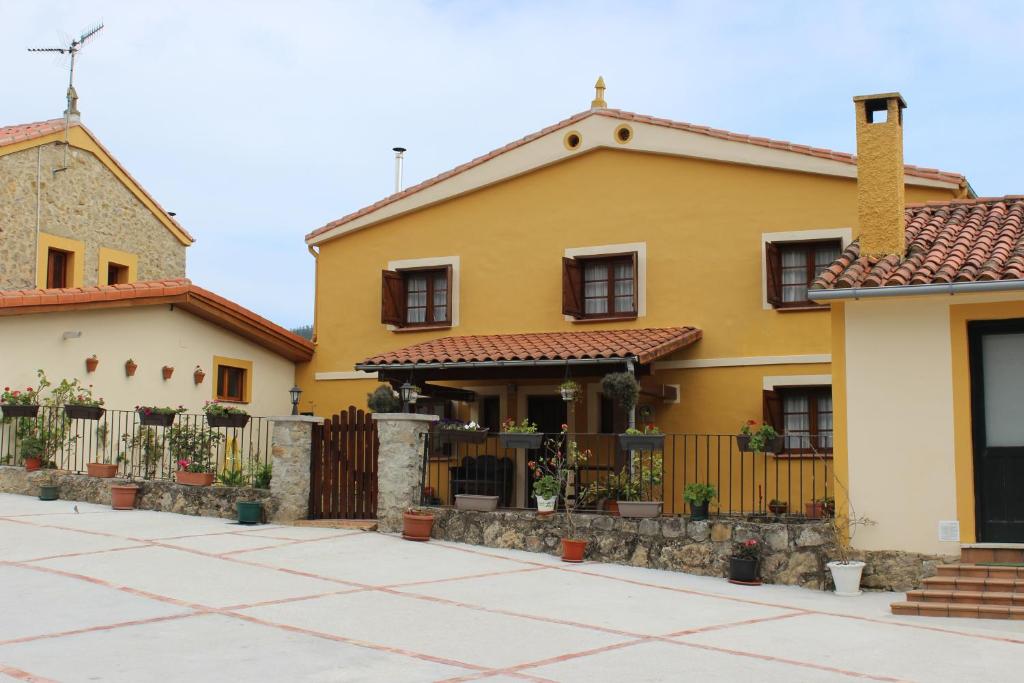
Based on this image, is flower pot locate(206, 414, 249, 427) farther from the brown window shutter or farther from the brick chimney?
the brick chimney

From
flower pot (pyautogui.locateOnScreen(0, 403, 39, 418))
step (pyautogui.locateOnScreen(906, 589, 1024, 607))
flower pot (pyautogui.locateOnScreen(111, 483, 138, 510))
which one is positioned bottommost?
step (pyautogui.locateOnScreen(906, 589, 1024, 607))

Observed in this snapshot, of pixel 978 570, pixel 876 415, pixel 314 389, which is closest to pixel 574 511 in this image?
pixel 876 415

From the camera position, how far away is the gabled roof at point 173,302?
640 inches

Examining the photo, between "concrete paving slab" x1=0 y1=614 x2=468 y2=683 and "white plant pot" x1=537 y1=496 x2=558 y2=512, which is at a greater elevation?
"white plant pot" x1=537 y1=496 x2=558 y2=512

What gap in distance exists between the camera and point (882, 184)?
1227cm

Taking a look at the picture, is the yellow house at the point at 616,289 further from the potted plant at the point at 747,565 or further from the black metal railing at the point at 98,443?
the potted plant at the point at 747,565

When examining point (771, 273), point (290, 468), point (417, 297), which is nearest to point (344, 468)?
point (290, 468)

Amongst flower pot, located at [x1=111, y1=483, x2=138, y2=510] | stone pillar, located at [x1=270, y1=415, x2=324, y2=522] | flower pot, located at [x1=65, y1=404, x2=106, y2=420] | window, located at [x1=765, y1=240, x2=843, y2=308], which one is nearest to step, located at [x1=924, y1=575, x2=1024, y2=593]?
window, located at [x1=765, y1=240, x2=843, y2=308]

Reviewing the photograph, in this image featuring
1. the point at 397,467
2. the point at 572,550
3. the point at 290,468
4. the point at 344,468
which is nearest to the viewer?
the point at 572,550

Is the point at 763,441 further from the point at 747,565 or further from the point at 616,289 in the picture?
the point at 616,289

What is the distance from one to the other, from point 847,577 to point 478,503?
14.8ft

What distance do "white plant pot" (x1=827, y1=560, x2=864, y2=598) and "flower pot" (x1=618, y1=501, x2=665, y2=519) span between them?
87.0 inches

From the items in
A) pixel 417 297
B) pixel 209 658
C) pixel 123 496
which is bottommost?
pixel 209 658

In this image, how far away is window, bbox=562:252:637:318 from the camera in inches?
699
